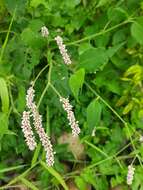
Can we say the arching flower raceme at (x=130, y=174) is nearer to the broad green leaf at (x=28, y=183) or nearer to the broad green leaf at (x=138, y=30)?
the broad green leaf at (x=28, y=183)

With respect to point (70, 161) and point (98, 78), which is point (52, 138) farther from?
point (98, 78)

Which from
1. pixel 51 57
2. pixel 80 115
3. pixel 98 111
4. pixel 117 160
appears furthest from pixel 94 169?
pixel 51 57

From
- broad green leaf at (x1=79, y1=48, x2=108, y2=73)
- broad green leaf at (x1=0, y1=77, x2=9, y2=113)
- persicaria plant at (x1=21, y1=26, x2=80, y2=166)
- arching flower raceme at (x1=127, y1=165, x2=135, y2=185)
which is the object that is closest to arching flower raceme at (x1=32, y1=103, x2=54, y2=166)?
persicaria plant at (x1=21, y1=26, x2=80, y2=166)

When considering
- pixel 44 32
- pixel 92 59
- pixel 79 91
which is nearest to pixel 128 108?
pixel 79 91

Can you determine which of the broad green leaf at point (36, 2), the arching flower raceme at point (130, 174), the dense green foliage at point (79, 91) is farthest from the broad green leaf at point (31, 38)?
the arching flower raceme at point (130, 174)

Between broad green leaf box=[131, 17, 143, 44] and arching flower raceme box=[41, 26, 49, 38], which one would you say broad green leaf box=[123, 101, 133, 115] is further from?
arching flower raceme box=[41, 26, 49, 38]

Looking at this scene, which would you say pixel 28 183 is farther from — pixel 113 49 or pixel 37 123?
pixel 113 49
